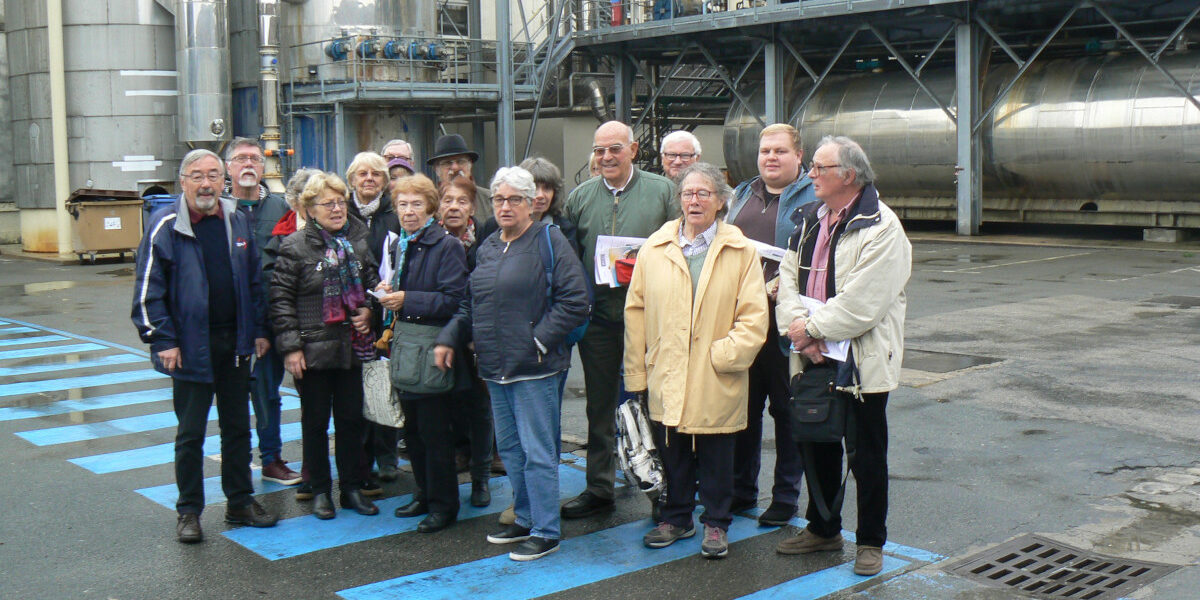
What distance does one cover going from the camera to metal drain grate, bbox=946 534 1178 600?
16.3 ft

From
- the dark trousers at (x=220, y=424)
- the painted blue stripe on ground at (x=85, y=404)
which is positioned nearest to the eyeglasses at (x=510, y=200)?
the dark trousers at (x=220, y=424)

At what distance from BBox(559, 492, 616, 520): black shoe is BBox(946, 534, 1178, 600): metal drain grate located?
190 cm

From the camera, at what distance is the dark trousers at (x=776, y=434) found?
5922mm

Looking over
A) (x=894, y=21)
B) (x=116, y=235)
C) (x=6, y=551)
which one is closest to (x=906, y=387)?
(x=6, y=551)

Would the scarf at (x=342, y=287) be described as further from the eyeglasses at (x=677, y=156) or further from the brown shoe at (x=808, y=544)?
the brown shoe at (x=808, y=544)

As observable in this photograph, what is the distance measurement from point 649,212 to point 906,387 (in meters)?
3.78

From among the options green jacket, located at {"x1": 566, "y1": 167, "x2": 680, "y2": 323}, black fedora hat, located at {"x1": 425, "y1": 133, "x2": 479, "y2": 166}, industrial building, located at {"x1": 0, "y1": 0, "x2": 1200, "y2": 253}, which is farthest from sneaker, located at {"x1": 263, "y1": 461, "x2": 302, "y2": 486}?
industrial building, located at {"x1": 0, "y1": 0, "x2": 1200, "y2": 253}

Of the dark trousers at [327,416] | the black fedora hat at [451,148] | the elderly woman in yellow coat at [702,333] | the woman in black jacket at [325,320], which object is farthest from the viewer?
the black fedora hat at [451,148]

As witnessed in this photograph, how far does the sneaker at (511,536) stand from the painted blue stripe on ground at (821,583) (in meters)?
1.32

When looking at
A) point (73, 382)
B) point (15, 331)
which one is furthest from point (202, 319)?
point (15, 331)

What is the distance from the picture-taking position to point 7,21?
2448 cm

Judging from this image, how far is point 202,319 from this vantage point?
5.84 metres

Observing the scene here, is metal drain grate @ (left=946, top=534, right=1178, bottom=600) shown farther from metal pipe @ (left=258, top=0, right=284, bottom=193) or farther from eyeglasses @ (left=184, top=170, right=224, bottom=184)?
metal pipe @ (left=258, top=0, right=284, bottom=193)

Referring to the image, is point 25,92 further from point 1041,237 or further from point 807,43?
point 1041,237
